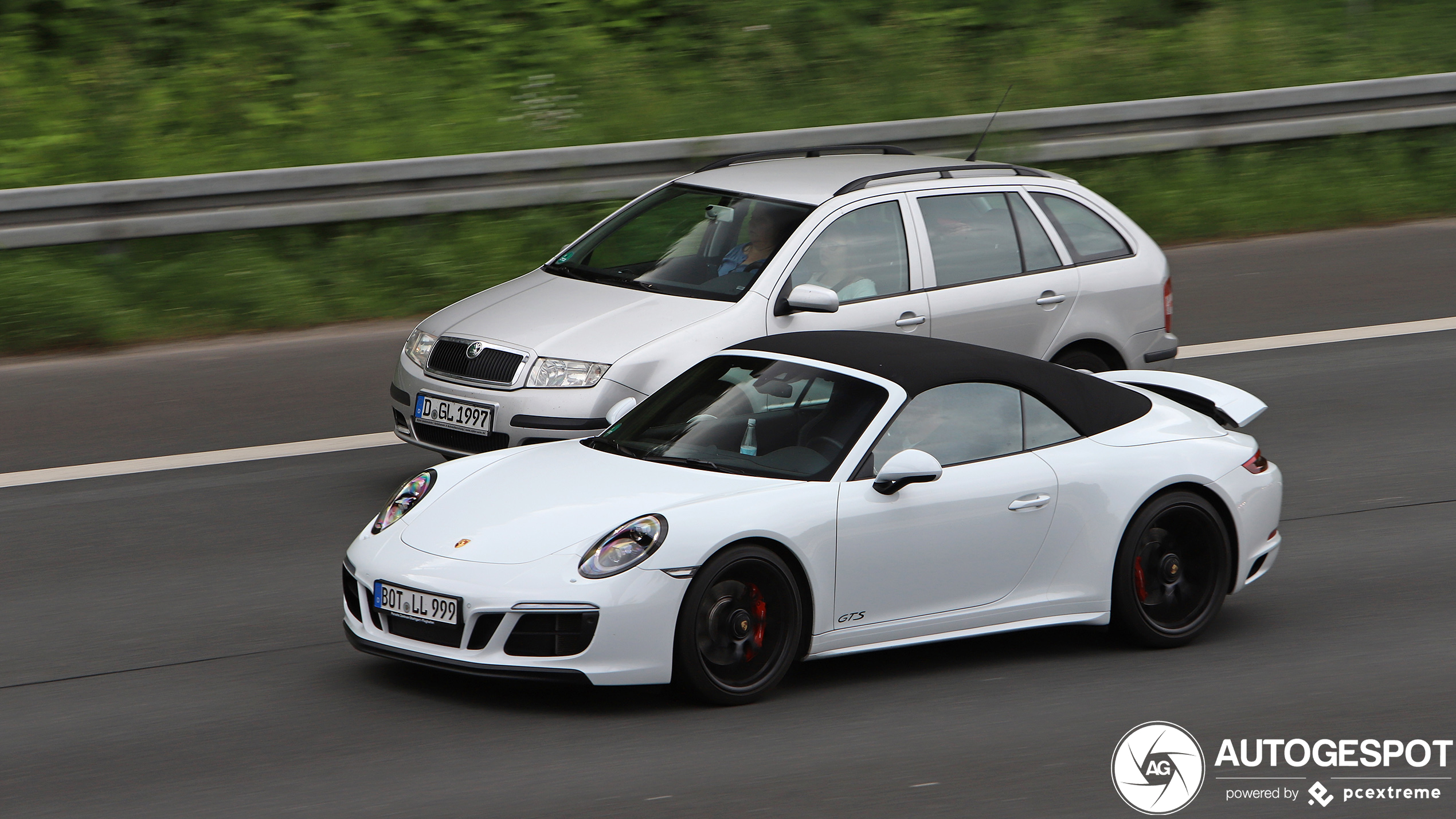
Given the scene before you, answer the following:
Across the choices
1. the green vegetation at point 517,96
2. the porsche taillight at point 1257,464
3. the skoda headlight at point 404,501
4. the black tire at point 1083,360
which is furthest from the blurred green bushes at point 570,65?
the porsche taillight at point 1257,464

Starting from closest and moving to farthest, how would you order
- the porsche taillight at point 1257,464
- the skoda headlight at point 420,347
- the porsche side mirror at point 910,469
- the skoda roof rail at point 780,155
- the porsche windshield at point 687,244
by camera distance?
the porsche side mirror at point 910,469 → the porsche taillight at point 1257,464 → the skoda headlight at point 420,347 → the porsche windshield at point 687,244 → the skoda roof rail at point 780,155

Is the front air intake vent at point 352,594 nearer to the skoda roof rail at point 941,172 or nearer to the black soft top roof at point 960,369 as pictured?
the black soft top roof at point 960,369

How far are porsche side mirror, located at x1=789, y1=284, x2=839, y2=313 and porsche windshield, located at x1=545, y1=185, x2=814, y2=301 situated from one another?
327 mm

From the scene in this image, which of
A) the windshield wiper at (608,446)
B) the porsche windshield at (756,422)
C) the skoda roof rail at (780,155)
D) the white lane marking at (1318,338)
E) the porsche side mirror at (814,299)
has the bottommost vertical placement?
the white lane marking at (1318,338)

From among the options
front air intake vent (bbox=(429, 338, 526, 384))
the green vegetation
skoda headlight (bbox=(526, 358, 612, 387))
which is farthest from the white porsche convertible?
the green vegetation

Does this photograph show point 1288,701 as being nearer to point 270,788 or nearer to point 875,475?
point 875,475

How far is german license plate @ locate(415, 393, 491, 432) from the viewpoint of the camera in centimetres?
823

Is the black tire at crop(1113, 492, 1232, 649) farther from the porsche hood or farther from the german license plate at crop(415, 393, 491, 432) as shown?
the german license plate at crop(415, 393, 491, 432)

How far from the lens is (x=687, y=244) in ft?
30.4

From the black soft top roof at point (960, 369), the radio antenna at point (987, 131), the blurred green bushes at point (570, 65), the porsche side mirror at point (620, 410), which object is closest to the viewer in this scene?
the black soft top roof at point (960, 369)

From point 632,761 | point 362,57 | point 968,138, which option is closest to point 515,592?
point 632,761

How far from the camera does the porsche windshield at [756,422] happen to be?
6375 mm

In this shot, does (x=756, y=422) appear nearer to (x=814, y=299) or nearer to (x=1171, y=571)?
(x=1171, y=571)

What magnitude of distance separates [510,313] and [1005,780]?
4177 mm
